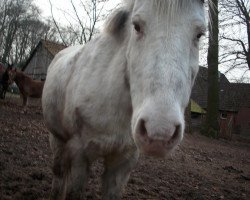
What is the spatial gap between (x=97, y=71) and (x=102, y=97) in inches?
12.0

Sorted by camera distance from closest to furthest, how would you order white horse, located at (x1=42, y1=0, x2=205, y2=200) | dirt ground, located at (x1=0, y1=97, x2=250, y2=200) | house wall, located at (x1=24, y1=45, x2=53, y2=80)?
white horse, located at (x1=42, y1=0, x2=205, y2=200) < dirt ground, located at (x1=0, y1=97, x2=250, y2=200) < house wall, located at (x1=24, y1=45, x2=53, y2=80)

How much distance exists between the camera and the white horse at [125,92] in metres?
1.89

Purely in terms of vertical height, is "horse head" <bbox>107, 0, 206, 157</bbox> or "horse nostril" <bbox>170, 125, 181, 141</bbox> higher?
"horse head" <bbox>107, 0, 206, 157</bbox>

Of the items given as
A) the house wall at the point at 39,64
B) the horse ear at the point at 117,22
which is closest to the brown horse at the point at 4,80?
the horse ear at the point at 117,22

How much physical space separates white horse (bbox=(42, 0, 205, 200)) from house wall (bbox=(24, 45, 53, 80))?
32.7 m

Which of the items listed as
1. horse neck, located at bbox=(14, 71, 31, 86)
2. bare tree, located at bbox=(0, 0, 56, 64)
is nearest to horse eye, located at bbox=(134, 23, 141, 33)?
horse neck, located at bbox=(14, 71, 31, 86)

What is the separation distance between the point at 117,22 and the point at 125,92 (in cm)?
64

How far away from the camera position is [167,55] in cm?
201

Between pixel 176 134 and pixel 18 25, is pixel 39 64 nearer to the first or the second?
pixel 18 25

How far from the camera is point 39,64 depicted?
1507 inches

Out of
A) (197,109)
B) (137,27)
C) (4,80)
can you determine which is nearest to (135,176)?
(137,27)

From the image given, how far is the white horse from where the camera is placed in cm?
189

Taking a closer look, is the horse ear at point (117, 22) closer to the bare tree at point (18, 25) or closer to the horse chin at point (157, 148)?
the horse chin at point (157, 148)

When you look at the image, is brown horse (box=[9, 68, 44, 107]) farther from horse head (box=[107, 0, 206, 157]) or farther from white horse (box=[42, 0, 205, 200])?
horse head (box=[107, 0, 206, 157])
